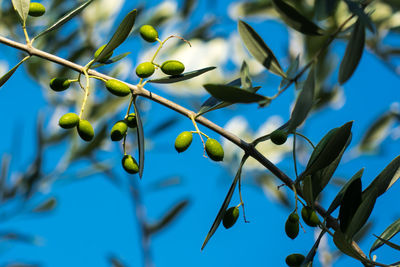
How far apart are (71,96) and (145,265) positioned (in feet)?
2.62

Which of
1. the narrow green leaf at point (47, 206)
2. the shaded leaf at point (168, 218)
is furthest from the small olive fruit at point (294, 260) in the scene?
the narrow green leaf at point (47, 206)

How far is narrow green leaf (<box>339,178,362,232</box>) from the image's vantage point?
0.75 meters

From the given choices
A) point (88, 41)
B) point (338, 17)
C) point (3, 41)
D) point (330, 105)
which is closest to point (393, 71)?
point (338, 17)

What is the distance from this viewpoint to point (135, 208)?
227 centimetres

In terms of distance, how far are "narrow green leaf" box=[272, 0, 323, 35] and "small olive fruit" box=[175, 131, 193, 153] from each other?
0.73 feet

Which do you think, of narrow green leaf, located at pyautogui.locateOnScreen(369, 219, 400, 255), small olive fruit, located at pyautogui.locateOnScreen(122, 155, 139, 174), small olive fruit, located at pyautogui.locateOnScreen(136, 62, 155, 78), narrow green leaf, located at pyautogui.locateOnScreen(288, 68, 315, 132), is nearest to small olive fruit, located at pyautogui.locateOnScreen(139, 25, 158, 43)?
small olive fruit, located at pyautogui.locateOnScreen(136, 62, 155, 78)

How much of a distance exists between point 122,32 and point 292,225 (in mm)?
378

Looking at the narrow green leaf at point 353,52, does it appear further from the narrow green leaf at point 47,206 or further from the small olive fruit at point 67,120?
the narrow green leaf at point 47,206

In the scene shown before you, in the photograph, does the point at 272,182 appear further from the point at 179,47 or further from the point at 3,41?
the point at 3,41

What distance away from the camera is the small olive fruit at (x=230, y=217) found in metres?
0.78

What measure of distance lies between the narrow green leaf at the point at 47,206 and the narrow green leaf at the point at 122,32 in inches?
62.9

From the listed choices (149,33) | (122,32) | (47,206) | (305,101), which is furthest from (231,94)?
(47,206)

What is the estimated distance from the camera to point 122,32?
724 mm

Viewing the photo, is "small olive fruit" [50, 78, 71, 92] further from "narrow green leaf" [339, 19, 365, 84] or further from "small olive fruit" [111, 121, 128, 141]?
"narrow green leaf" [339, 19, 365, 84]
